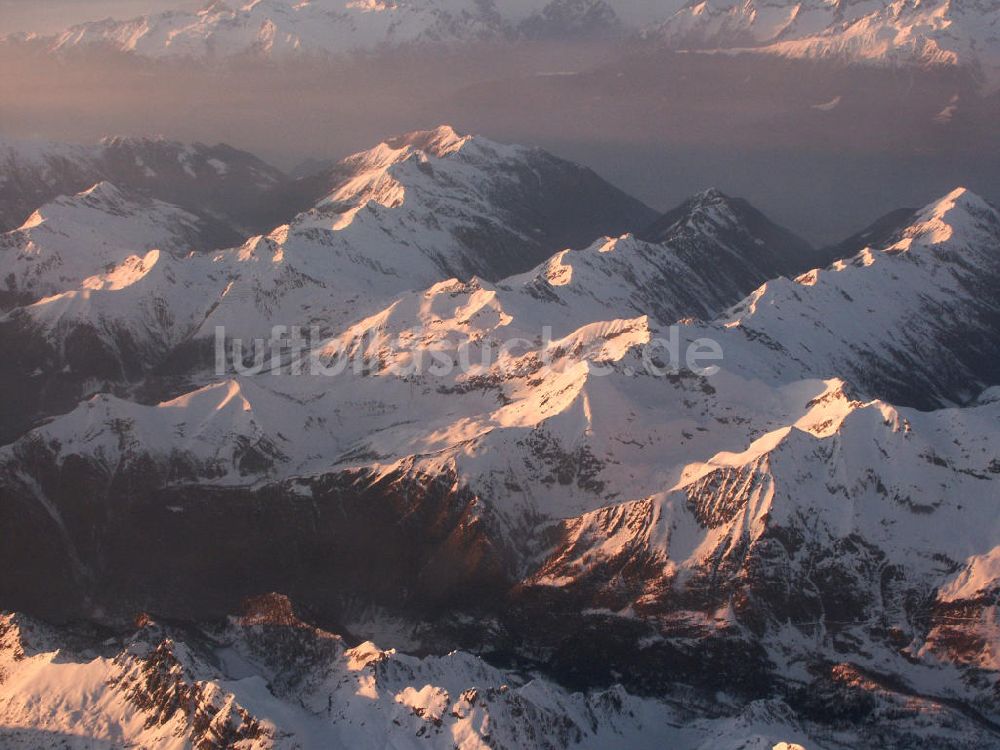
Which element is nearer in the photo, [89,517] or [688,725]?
[688,725]

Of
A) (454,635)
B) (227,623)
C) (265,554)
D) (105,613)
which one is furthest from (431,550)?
(105,613)

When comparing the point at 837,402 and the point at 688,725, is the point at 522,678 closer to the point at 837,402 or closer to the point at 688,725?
the point at 688,725

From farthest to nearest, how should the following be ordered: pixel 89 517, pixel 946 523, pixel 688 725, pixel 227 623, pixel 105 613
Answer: pixel 89 517, pixel 105 613, pixel 946 523, pixel 227 623, pixel 688 725

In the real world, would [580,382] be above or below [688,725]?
above

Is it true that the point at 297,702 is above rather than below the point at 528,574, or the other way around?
above

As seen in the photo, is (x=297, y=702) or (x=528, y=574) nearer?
(x=297, y=702)

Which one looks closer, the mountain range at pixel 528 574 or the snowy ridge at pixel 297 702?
the snowy ridge at pixel 297 702

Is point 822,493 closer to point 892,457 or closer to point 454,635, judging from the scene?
point 892,457

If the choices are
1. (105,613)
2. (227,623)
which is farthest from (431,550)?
(105,613)

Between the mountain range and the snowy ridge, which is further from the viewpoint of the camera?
the mountain range

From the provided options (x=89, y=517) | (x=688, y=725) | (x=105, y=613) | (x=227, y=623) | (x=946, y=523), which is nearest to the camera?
(x=688, y=725)
